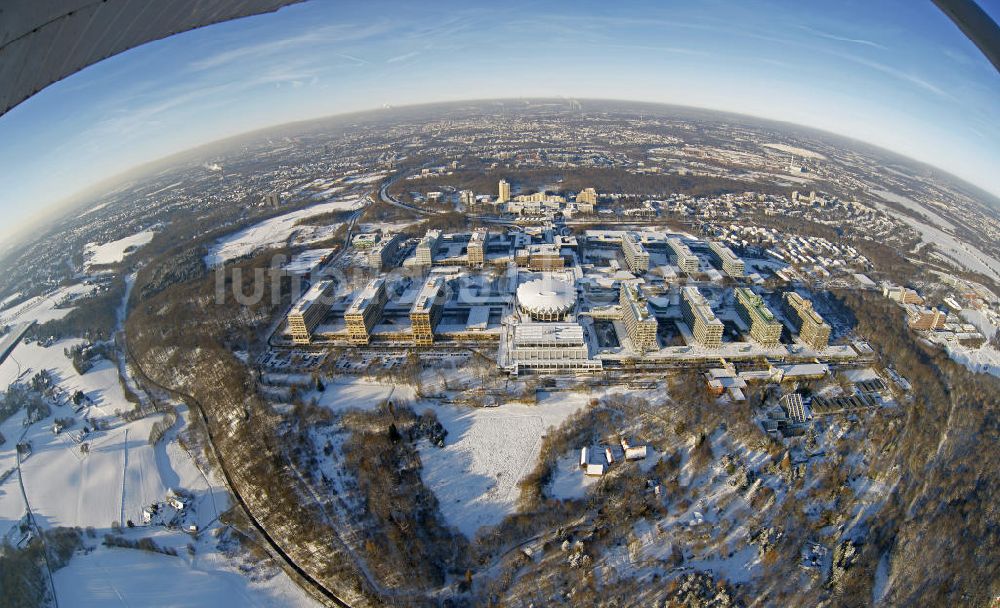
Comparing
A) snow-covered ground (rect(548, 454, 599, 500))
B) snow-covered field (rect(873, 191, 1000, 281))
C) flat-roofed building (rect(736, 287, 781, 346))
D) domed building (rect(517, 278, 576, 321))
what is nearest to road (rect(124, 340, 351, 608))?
snow-covered ground (rect(548, 454, 599, 500))

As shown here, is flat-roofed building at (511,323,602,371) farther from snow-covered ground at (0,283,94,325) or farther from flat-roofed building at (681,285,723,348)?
snow-covered ground at (0,283,94,325)

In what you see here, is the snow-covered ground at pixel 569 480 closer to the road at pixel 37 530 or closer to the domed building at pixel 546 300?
the domed building at pixel 546 300

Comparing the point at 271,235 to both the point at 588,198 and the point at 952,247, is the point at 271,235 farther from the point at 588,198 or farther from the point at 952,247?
the point at 952,247

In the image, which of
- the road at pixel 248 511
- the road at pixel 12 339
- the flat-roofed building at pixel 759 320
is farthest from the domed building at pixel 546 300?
the road at pixel 12 339

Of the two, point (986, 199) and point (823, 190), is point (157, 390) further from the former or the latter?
point (986, 199)

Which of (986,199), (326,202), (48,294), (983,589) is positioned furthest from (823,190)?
(48,294)
